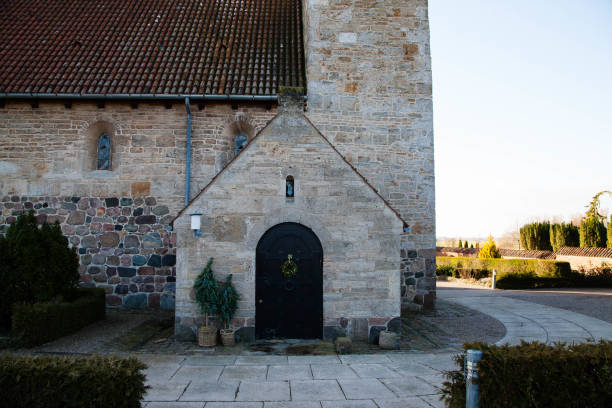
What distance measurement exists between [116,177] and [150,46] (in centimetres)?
454

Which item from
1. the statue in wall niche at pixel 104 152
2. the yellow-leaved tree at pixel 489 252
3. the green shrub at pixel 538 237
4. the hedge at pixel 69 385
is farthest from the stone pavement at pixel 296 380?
the green shrub at pixel 538 237

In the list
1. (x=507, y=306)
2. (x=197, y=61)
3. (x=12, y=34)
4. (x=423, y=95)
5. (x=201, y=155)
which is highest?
(x=12, y=34)

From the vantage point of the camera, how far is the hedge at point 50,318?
7910 millimetres

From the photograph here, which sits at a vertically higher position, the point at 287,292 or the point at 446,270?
the point at 287,292

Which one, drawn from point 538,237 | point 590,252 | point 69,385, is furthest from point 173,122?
point 538,237

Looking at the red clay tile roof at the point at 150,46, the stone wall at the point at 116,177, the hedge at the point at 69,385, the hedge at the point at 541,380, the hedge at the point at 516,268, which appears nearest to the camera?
the hedge at the point at 69,385

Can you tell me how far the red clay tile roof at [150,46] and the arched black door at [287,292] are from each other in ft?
17.4

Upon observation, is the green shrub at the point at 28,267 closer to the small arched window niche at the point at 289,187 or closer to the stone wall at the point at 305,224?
the stone wall at the point at 305,224

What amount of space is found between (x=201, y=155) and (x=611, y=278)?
23.4 meters

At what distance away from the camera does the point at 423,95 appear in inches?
497

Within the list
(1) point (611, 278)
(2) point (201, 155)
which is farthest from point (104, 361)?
(1) point (611, 278)

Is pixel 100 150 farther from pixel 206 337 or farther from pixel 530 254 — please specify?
pixel 530 254

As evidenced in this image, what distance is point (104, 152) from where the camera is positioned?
1234cm

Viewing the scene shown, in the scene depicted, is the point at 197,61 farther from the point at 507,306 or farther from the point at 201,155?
the point at 507,306
